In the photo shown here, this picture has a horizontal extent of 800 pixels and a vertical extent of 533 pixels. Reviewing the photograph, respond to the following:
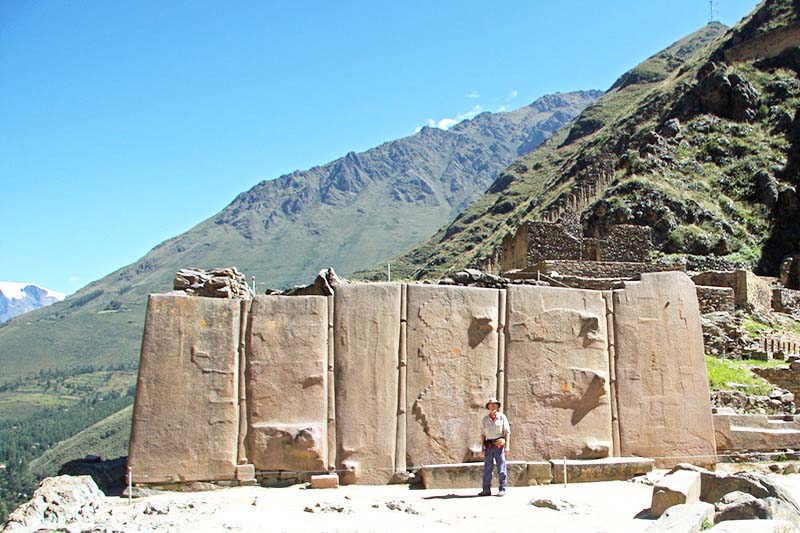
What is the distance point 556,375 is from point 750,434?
123 inches

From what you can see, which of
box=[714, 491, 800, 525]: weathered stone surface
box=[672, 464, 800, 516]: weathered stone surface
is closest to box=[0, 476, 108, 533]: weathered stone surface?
box=[714, 491, 800, 525]: weathered stone surface

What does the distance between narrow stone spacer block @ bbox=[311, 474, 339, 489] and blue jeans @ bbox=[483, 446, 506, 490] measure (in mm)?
1698

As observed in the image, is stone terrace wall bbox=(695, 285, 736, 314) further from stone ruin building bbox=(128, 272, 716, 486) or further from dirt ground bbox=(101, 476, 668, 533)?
dirt ground bbox=(101, 476, 668, 533)

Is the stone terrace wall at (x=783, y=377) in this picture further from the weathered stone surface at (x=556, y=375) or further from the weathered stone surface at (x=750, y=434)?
the weathered stone surface at (x=556, y=375)

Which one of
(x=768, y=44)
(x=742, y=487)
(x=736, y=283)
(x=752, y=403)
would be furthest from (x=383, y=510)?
(x=768, y=44)

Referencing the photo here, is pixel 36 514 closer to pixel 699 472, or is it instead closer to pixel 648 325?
pixel 699 472

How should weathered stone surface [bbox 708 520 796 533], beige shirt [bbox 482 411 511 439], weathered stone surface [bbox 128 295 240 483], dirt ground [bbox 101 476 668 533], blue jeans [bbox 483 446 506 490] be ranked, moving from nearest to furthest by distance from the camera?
weathered stone surface [bbox 708 520 796 533]
dirt ground [bbox 101 476 668 533]
blue jeans [bbox 483 446 506 490]
beige shirt [bbox 482 411 511 439]
weathered stone surface [bbox 128 295 240 483]

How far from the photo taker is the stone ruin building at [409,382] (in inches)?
360

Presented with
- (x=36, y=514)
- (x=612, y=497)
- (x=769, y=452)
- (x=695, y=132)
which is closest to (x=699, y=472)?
(x=612, y=497)

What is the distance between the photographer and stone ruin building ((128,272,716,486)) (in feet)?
30.0

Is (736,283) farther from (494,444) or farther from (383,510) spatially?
(383,510)

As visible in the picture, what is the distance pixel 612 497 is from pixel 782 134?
50.2 metres

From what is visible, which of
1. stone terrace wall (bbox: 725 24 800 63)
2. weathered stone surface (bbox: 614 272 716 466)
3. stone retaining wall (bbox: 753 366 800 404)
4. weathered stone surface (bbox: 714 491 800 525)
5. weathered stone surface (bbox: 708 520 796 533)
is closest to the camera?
weathered stone surface (bbox: 708 520 796 533)

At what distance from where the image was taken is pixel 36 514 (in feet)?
25.3
